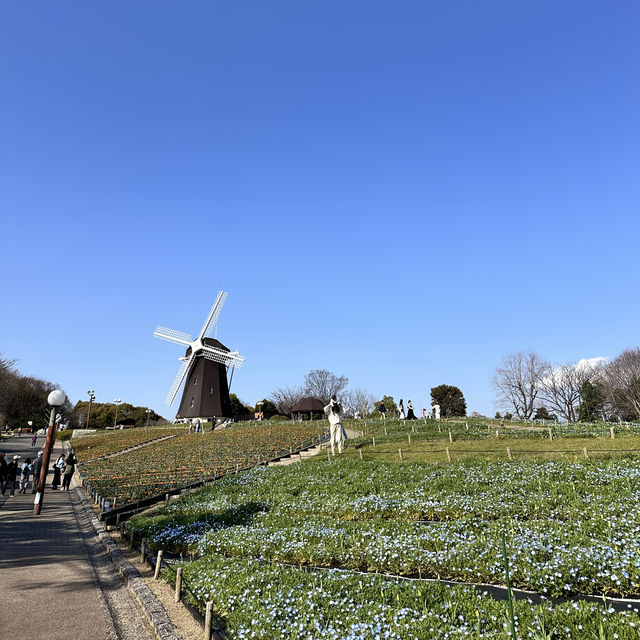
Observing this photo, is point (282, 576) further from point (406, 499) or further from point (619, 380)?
point (619, 380)

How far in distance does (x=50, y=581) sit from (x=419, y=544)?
7.58 m

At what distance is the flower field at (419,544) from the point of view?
5.71m

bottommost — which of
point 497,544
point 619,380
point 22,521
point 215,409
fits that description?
point 22,521

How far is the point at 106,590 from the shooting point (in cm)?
852

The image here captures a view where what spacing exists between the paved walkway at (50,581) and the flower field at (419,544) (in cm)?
173

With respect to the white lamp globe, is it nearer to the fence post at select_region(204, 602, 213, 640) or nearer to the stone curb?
the stone curb

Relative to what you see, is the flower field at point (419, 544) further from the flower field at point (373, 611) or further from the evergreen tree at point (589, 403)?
the evergreen tree at point (589, 403)

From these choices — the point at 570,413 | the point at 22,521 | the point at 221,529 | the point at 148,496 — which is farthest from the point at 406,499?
the point at 570,413

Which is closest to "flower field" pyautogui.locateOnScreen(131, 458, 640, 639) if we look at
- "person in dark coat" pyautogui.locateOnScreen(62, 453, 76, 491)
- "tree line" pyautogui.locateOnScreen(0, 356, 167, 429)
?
"person in dark coat" pyautogui.locateOnScreen(62, 453, 76, 491)

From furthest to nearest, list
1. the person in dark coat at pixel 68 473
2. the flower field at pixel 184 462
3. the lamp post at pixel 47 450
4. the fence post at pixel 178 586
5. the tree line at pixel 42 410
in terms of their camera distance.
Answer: the tree line at pixel 42 410 < the person in dark coat at pixel 68 473 < the flower field at pixel 184 462 < the lamp post at pixel 47 450 < the fence post at pixel 178 586

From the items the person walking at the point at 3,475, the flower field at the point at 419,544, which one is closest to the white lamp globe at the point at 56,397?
the flower field at the point at 419,544

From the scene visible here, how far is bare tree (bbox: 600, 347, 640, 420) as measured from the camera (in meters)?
51.2

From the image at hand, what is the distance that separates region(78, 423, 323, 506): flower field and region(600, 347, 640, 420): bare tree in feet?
137

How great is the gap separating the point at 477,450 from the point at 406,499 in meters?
8.56
